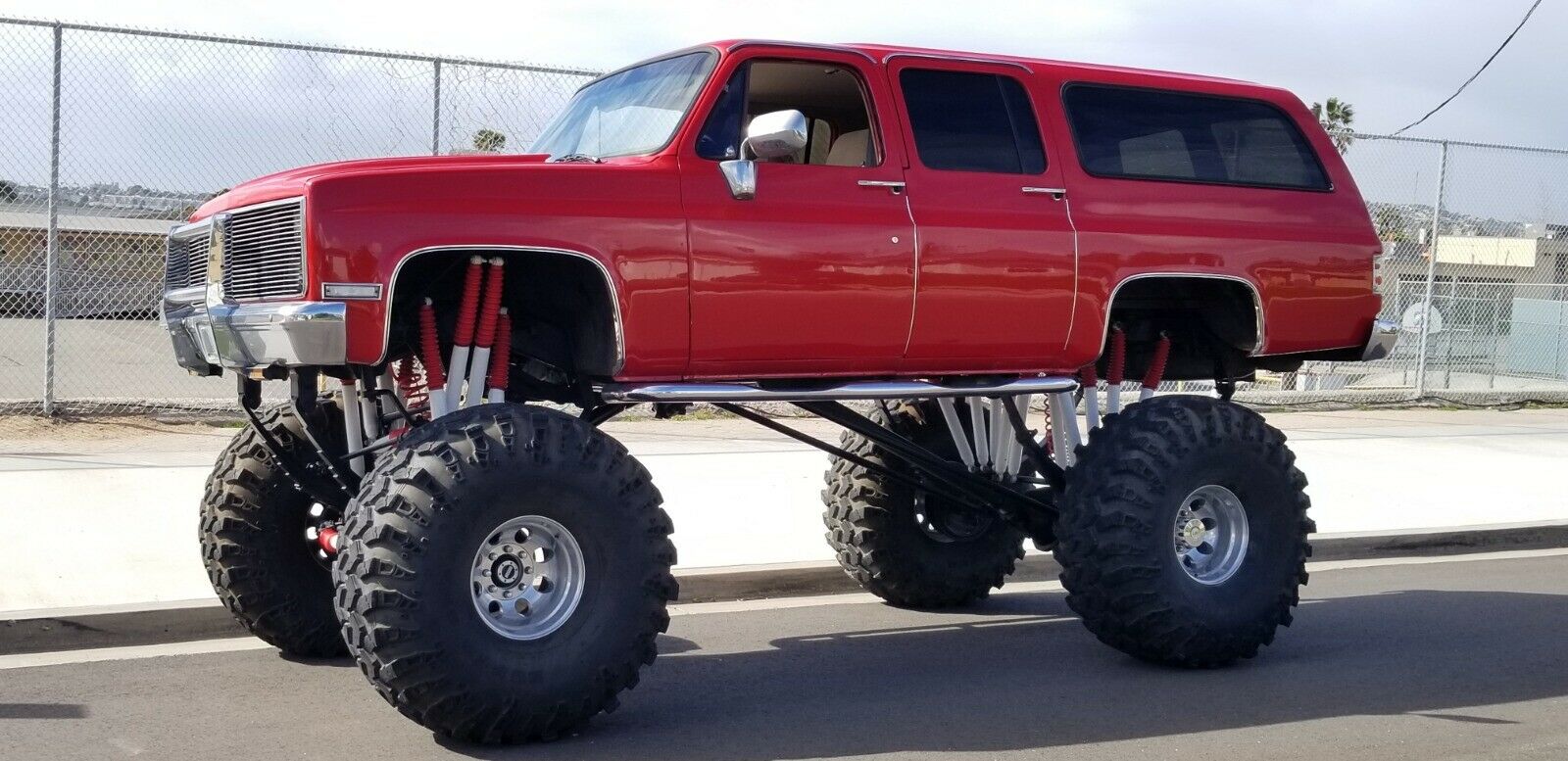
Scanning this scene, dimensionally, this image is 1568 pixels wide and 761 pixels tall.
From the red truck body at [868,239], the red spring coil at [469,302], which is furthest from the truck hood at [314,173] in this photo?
the red spring coil at [469,302]

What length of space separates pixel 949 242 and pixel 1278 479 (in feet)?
6.18

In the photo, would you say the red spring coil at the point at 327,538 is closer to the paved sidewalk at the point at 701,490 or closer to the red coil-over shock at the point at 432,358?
the red coil-over shock at the point at 432,358

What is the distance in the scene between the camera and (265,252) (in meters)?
5.59

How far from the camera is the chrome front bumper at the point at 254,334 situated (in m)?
5.27

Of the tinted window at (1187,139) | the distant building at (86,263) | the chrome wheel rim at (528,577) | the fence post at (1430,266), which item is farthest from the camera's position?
the fence post at (1430,266)

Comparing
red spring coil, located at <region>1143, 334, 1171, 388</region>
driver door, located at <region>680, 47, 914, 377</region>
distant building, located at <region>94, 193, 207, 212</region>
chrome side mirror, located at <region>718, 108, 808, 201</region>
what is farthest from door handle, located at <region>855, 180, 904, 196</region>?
distant building, located at <region>94, 193, 207, 212</region>

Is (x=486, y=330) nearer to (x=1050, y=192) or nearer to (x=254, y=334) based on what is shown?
(x=254, y=334)

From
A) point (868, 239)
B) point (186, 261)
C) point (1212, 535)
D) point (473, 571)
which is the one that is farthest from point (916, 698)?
point (186, 261)

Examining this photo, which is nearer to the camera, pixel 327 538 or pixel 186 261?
pixel 327 538

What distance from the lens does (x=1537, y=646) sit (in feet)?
24.6

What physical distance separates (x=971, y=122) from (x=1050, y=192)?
44cm

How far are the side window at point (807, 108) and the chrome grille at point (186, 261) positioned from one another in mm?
1884

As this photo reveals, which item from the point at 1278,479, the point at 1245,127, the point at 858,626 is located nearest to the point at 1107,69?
the point at 1245,127

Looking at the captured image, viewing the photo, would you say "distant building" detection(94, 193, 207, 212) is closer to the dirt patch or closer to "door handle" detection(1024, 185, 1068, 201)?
the dirt patch
